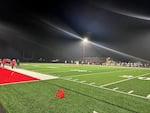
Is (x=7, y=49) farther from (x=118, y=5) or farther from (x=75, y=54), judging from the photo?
(x=118, y=5)

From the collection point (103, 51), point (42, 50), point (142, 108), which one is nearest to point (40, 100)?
point (142, 108)

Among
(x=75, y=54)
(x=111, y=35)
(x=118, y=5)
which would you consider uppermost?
(x=118, y=5)

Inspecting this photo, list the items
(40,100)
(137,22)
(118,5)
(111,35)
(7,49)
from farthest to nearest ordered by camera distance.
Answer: (7,49) < (111,35) < (137,22) < (118,5) < (40,100)

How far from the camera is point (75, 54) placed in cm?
3550

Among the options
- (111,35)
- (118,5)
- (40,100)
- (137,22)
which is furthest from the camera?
(111,35)

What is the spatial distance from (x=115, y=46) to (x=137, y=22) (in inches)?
263

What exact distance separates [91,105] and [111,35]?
24.5m

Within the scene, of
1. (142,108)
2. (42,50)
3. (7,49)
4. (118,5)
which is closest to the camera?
(142,108)

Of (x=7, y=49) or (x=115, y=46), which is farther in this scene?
(x=7, y=49)

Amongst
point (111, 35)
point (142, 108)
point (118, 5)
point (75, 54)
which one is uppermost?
point (118, 5)

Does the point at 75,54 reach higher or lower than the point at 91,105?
higher

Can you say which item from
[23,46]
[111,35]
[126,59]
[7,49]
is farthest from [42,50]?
[126,59]

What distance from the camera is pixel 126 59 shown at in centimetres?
2683

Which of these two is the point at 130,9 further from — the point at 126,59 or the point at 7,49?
the point at 7,49
